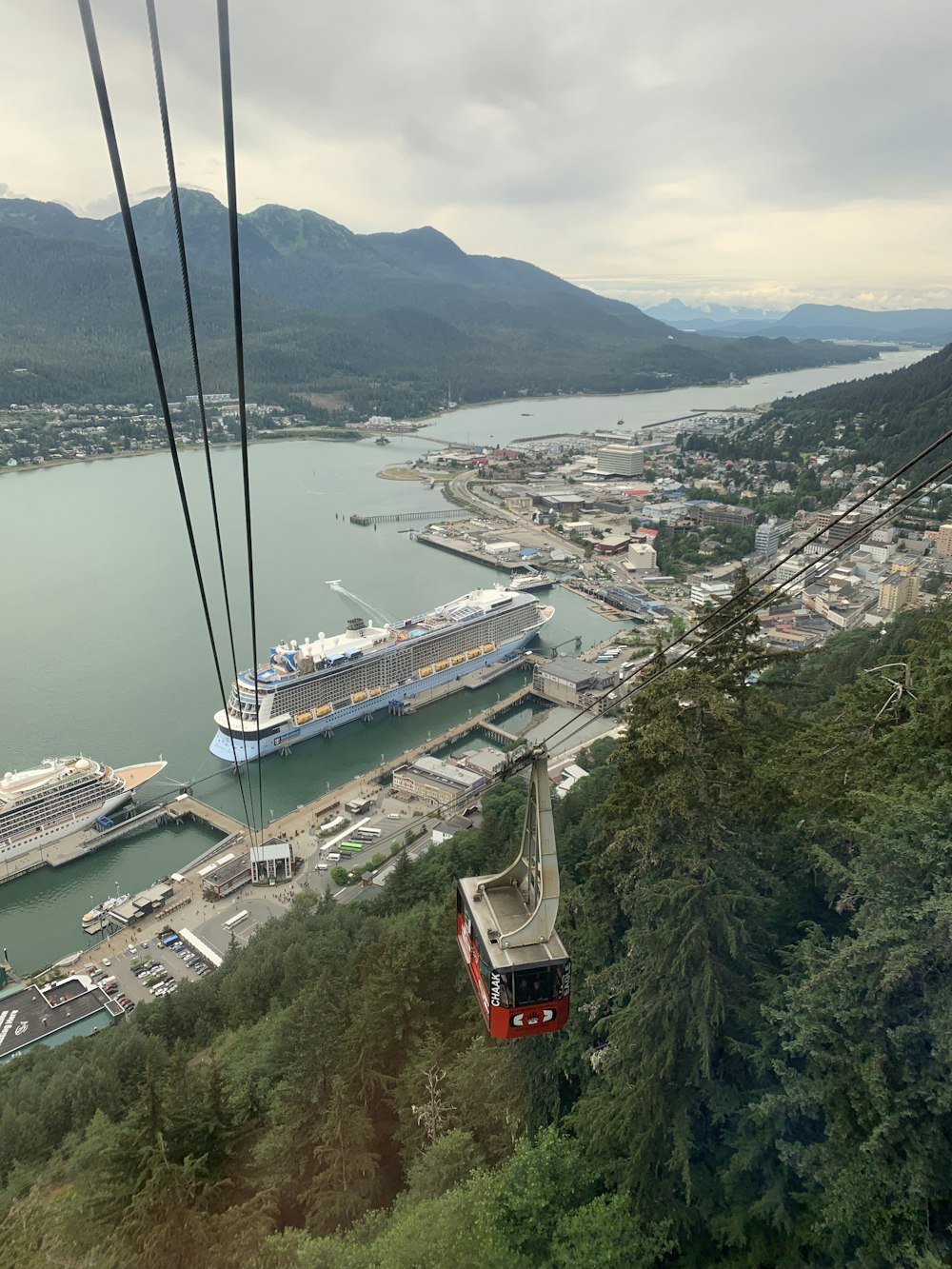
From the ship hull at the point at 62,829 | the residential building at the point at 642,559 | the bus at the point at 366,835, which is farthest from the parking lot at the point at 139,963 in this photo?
the residential building at the point at 642,559

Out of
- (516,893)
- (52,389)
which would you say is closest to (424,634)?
(516,893)

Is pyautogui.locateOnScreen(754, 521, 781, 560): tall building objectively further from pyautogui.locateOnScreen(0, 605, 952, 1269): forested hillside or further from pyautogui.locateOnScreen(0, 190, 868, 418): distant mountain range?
pyautogui.locateOnScreen(0, 190, 868, 418): distant mountain range

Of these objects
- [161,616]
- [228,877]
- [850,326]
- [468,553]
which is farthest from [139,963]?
[850,326]

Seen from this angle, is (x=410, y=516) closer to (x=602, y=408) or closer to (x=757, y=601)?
(x=757, y=601)

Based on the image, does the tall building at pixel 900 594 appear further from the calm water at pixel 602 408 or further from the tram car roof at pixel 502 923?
the calm water at pixel 602 408

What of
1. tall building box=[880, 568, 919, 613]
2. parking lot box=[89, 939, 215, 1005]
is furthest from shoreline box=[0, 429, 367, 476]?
parking lot box=[89, 939, 215, 1005]

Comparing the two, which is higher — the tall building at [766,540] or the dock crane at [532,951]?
the dock crane at [532,951]

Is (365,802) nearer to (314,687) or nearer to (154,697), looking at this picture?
(314,687)
